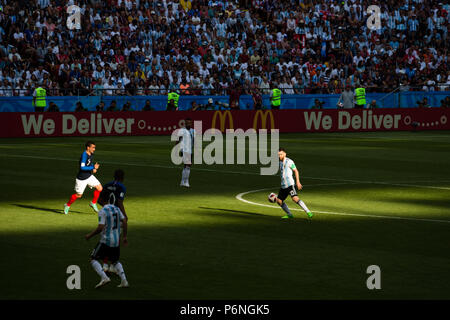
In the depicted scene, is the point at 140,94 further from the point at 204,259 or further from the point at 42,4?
the point at 204,259

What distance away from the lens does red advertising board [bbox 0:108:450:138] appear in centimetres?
4353

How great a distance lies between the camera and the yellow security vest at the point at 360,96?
A: 159 feet

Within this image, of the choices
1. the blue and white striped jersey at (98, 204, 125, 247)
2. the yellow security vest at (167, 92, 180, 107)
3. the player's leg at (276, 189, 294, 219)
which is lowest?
the player's leg at (276, 189, 294, 219)

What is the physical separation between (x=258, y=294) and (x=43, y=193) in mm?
12608

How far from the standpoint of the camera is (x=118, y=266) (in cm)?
1262

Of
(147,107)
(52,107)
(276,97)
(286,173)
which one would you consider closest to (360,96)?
(276,97)

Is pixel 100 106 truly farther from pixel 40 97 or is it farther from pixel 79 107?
pixel 40 97

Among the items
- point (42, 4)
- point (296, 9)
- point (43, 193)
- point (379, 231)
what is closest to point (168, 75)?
point (42, 4)

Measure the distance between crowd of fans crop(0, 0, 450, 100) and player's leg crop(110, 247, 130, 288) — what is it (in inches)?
1279

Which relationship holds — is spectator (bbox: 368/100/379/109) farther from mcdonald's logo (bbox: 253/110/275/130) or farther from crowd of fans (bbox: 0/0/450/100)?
mcdonald's logo (bbox: 253/110/275/130)

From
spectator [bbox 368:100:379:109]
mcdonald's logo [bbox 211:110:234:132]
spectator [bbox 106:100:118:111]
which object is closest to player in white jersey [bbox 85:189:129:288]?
spectator [bbox 106:100:118:111]

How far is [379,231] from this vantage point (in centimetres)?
1809

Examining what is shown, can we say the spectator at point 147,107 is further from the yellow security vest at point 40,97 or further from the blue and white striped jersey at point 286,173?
the blue and white striped jersey at point 286,173

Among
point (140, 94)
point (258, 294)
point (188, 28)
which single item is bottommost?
point (258, 294)
